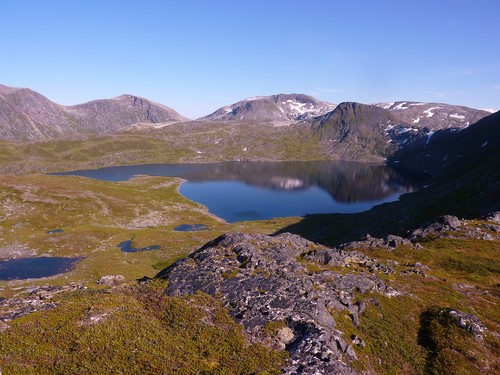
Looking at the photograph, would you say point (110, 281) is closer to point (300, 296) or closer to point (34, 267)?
point (300, 296)

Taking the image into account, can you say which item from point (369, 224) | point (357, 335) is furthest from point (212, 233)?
point (357, 335)

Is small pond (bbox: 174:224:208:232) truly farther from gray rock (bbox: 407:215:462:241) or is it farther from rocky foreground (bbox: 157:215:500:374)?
rocky foreground (bbox: 157:215:500:374)

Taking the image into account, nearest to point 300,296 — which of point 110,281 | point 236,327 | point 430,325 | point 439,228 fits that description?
point 236,327

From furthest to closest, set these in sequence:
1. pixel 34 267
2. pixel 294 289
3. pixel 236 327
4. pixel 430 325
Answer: pixel 34 267 < pixel 294 289 < pixel 430 325 < pixel 236 327

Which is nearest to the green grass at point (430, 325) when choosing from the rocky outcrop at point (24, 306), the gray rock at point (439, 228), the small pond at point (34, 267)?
the gray rock at point (439, 228)

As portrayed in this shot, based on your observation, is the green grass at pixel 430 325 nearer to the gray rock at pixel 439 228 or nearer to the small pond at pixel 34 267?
the gray rock at pixel 439 228
